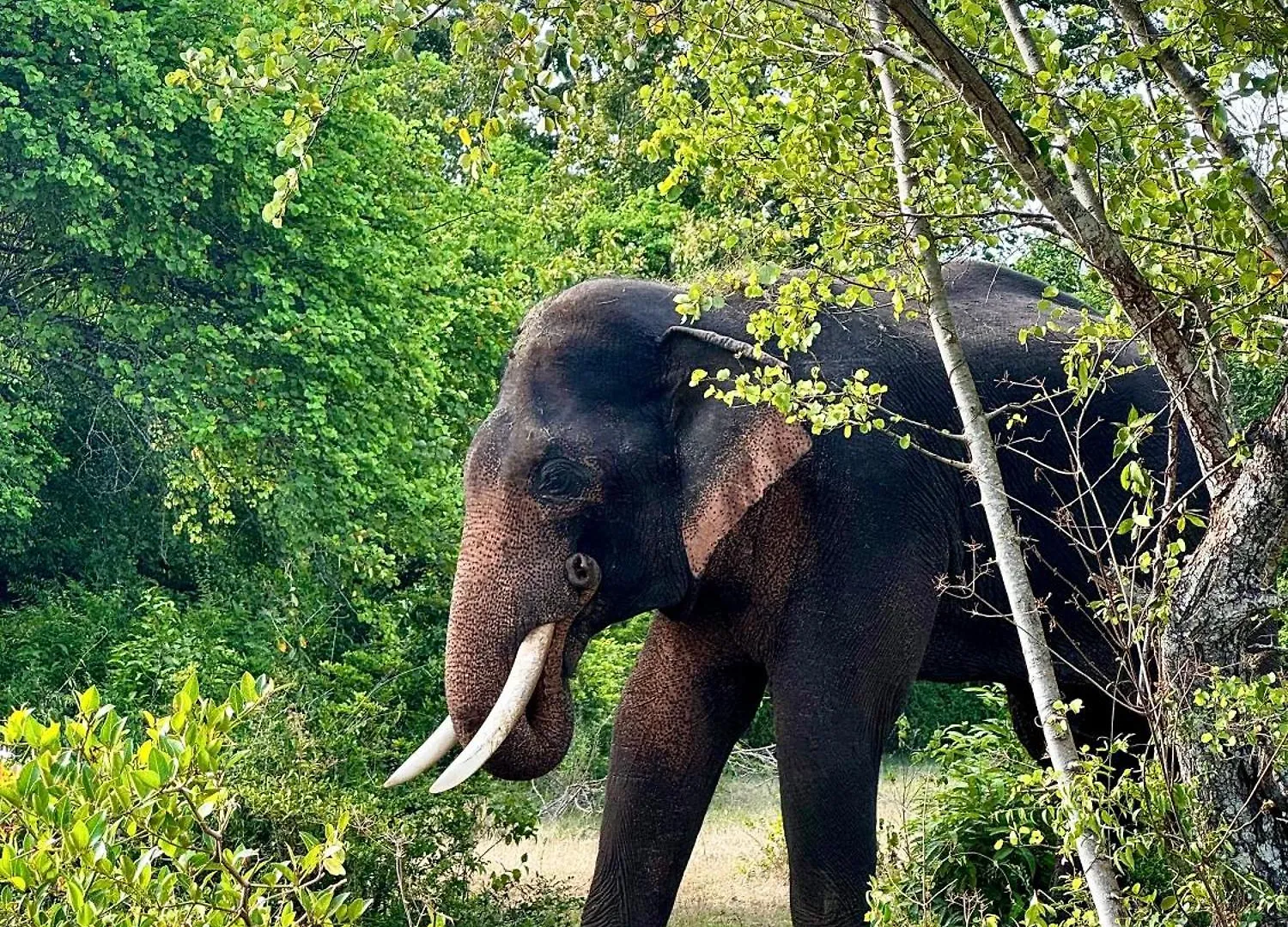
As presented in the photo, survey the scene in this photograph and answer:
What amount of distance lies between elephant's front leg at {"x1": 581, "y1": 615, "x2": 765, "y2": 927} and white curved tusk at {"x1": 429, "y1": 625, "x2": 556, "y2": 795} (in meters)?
0.76

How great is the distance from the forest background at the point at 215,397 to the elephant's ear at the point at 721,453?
342 cm

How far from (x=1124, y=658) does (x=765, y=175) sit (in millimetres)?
1914

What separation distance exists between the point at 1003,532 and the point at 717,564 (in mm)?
2634

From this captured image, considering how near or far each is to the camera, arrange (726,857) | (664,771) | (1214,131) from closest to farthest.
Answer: (1214,131), (664,771), (726,857)

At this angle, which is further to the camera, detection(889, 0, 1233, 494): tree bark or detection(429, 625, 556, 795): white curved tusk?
detection(429, 625, 556, 795): white curved tusk

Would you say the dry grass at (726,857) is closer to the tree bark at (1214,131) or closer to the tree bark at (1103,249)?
the tree bark at (1103,249)

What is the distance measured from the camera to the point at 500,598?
298 inches

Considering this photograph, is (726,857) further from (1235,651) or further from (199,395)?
(1235,651)

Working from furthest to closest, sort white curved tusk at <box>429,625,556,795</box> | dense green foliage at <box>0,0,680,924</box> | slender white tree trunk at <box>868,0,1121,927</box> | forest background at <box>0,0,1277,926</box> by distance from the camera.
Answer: dense green foliage at <box>0,0,680,924</box> → forest background at <box>0,0,1277,926</box> → white curved tusk at <box>429,625,556,795</box> → slender white tree trunk at <box>868,0,1121,927</box>

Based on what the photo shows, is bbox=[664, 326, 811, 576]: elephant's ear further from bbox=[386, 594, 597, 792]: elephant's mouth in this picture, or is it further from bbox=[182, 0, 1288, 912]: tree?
bbox=[182, 0, 1288, 912]: tree

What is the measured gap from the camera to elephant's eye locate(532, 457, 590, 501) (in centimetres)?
762

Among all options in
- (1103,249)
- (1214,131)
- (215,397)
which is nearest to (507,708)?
(1103,249)

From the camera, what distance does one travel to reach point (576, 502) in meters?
7.63

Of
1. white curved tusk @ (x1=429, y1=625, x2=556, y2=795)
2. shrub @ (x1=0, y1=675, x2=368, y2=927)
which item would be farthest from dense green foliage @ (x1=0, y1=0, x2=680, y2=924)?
shrub @ (x1=0, y1=675, x2=368, y2=927)
